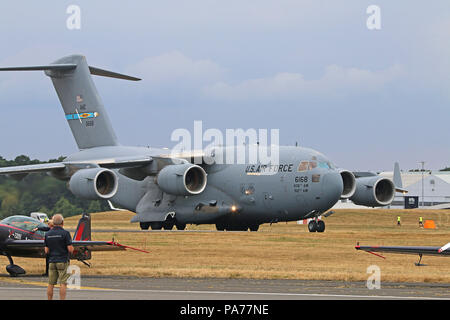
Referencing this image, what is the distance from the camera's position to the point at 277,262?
29.6 m

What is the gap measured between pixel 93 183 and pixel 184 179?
185 inches

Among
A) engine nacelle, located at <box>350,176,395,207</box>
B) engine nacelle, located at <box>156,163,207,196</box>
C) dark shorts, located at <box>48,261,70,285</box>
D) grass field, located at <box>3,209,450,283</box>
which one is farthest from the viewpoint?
engine nacelle, located at <box>350,176,395,207</box>

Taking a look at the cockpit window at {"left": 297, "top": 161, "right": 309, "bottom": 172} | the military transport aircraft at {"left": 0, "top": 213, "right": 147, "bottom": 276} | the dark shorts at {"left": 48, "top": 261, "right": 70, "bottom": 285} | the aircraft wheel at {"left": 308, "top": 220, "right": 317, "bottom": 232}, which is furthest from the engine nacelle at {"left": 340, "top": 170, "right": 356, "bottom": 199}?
the dark shorts at {"left": 48, "top": 261, "right": 70, "bottom": 285}

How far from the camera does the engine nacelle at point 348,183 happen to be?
47.6m

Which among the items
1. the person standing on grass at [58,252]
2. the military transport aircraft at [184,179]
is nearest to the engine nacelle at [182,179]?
the military transport aircraft at [184,179]

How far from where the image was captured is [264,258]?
31.1 meters

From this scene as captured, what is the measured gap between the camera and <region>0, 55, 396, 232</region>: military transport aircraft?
45.0 meters

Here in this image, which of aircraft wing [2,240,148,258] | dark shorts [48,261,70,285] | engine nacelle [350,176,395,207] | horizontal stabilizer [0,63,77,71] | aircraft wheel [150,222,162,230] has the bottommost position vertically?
aircraft wheel [150,222,162,230]

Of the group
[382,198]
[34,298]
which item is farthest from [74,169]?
[34,298]

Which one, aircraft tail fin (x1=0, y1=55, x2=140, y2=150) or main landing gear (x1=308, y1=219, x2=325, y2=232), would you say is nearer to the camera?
main landing gear (x1=308, y1=219, x2=325, y2=232)

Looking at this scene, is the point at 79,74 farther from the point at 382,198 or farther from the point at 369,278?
the point at 369,278
